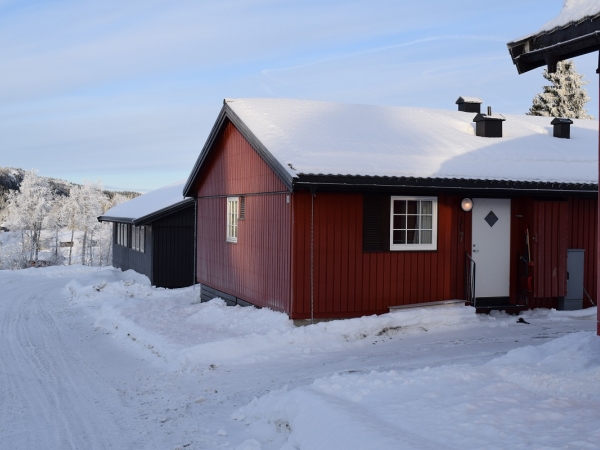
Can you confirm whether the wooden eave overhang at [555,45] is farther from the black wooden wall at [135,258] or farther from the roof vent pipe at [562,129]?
the black wooden wall at [135,258]

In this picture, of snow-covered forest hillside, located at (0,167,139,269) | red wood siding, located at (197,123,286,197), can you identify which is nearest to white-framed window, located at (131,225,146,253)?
red wood siding, located at (197,123,286,197)

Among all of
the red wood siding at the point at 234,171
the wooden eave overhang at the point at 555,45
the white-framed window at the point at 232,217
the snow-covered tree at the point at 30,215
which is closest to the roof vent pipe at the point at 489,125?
the red wood siding at the point at 234,171

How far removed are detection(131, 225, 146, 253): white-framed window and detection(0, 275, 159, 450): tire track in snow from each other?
9851 mm

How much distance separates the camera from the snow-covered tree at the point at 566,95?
34.4 metres

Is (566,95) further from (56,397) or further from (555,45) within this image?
(56,397)

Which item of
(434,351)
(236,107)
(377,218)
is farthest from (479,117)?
(434,351)

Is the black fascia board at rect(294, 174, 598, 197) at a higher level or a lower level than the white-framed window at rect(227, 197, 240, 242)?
higher

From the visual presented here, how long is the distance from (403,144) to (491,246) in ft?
9.22

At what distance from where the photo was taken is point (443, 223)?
1216cm

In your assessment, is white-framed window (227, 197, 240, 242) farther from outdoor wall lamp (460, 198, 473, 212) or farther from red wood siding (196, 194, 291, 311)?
outdoor wall lamp (460, 198, 473, 212)

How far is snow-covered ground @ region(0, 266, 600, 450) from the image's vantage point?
17.8ft

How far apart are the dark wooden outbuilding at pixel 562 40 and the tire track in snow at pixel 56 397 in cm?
596

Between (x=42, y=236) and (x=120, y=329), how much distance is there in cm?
4859

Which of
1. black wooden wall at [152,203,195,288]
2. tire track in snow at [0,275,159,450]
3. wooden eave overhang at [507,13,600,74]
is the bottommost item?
tire track in snow at [0,275,159,450]
